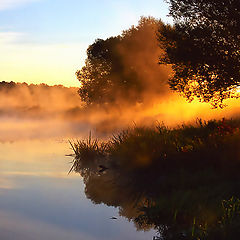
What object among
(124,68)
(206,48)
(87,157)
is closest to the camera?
(87,157)

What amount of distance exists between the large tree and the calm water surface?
1168 cm

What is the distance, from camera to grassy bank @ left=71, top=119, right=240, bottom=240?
11258 mm

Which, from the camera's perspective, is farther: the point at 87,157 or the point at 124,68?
the point at 124,68

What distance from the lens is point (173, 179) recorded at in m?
16.4

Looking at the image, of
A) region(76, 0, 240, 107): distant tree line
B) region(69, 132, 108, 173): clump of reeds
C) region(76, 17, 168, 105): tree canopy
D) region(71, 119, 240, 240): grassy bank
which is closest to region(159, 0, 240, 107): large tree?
region(76, 0, 240, 107): distant tree line

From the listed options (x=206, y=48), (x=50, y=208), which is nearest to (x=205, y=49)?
(x=206, y=48)

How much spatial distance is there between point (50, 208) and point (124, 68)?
141ft

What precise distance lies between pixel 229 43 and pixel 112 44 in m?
31.0

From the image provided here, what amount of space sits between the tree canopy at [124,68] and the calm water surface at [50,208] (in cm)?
3156

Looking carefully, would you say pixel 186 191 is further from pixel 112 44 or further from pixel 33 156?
pixel 112 44

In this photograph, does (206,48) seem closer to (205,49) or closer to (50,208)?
(205,49)

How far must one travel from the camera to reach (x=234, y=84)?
3031cm

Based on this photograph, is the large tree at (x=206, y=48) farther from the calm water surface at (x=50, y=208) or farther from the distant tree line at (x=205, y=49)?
the calm water surface at (x=50, y=208)

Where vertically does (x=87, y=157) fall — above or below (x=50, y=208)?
above
